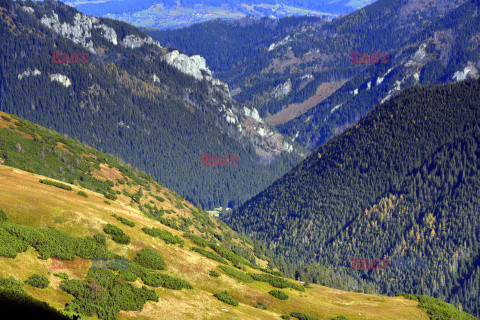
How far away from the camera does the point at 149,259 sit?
78.3 meters

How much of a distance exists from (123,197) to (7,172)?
92.0 meters

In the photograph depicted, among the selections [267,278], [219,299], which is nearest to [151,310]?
[219,299]

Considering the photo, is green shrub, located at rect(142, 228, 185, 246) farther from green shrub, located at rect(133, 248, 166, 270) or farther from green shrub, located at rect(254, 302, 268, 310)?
green shrub, located at rect(254, 302, 268, 310)

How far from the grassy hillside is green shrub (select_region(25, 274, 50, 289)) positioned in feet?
0.43

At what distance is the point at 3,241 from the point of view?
6206 cm

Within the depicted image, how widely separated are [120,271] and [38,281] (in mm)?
12437

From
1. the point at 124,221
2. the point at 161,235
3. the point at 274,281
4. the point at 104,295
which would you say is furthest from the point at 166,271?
the point at 274,281

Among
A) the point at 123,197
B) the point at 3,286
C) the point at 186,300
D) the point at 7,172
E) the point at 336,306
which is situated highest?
the point at 123,197

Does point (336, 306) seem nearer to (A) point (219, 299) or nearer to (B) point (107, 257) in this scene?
(A) point (219, 299)

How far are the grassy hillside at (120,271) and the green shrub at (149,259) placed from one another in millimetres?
136

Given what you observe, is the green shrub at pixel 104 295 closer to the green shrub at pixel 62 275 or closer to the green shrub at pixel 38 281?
the green shrub at pixel 62 275

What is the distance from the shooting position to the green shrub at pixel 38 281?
5853cm

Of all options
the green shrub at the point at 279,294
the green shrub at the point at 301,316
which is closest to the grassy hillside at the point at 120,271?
the green shrub at the point at 279,294

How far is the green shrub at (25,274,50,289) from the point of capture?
58.5m
